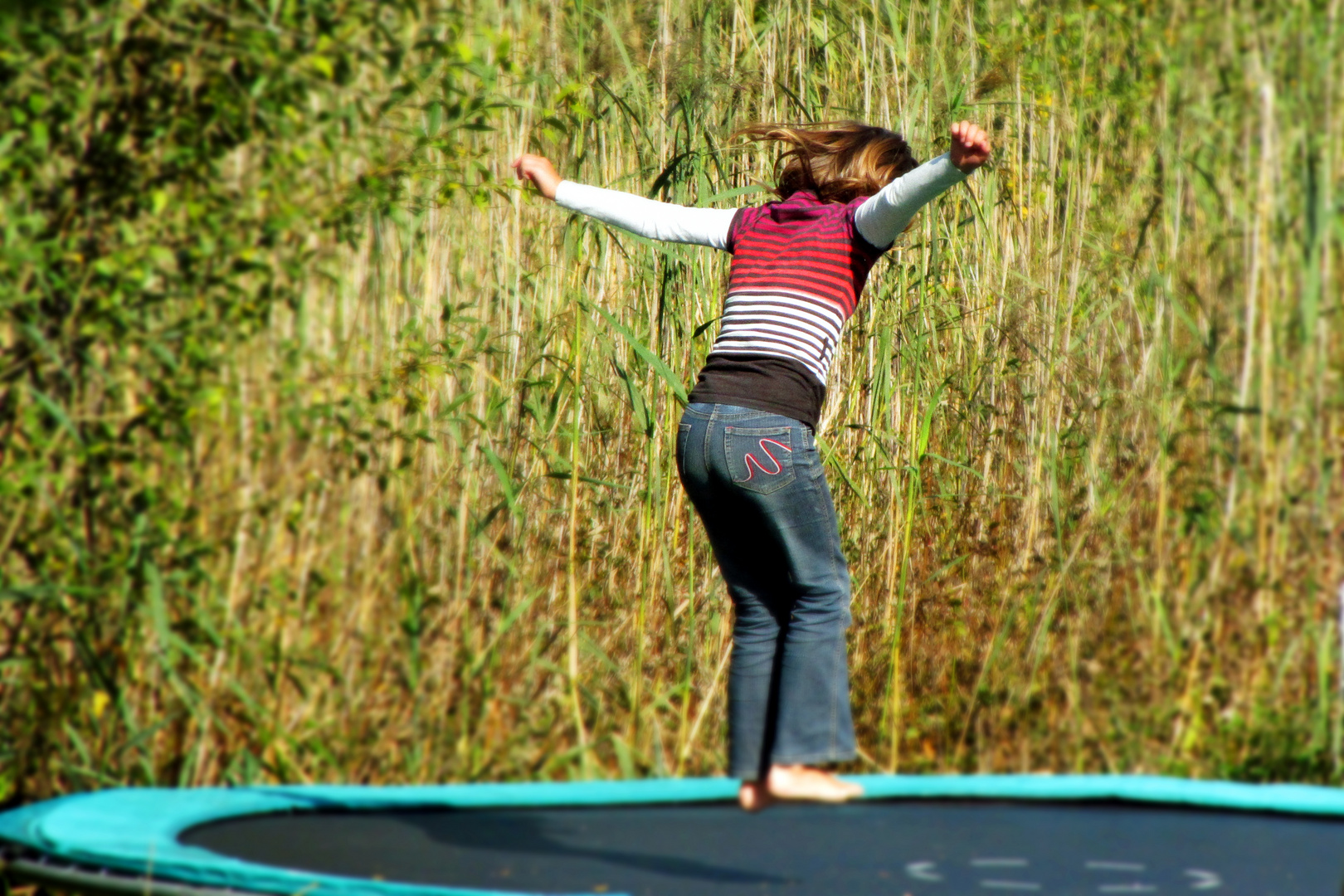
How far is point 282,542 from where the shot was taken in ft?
7.77

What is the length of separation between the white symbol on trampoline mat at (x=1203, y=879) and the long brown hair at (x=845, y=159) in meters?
1.16

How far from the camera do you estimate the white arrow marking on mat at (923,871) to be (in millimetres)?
2018

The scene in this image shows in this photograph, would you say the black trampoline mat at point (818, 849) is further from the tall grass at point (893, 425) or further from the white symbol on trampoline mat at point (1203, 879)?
the tall grass at point (893, 425)

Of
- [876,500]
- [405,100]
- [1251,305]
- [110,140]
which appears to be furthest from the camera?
[876,500]

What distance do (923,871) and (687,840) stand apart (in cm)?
39

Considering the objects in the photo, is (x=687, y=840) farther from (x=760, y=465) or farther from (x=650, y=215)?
(x=650, y=215)

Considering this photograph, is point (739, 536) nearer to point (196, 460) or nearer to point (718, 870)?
point (718, 870)

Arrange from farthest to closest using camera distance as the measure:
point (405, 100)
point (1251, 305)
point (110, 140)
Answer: point (1251, 305)
point (405, 100)
point (110, 140)

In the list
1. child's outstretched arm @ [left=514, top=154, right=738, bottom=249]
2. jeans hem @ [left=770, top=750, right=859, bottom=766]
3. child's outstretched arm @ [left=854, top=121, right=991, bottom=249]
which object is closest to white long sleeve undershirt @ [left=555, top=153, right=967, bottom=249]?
child's outstretched arm @ [left=514, top=154, right=738, bottom=249]

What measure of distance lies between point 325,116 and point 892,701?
156 centimetres

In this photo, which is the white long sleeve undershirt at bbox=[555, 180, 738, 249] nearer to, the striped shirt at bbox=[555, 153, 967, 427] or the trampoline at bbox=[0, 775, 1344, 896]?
the striped shirt at bbox=[555, 153, 967, 427]

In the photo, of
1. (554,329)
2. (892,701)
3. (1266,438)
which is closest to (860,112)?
(554,329)

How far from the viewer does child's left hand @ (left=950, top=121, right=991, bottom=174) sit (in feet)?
6.18

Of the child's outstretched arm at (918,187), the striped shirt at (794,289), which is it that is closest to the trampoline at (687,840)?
the striped shirt at (794,289)
